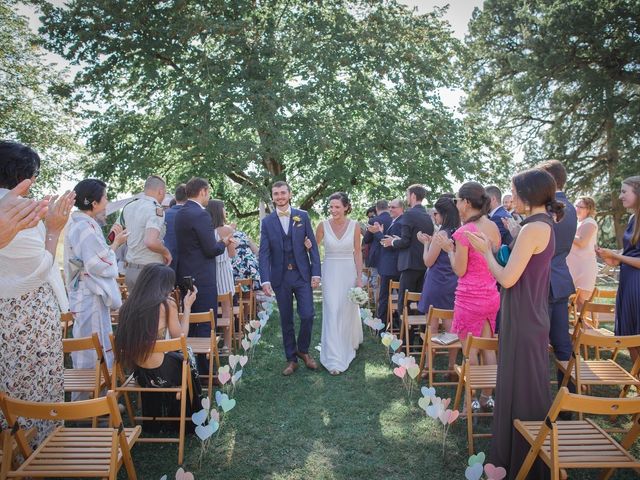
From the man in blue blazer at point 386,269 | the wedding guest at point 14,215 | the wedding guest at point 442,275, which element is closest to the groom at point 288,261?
the wedding guest at point 442,275

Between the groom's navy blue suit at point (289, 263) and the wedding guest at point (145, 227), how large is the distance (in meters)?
1.19

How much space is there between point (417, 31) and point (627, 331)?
13.0 metres

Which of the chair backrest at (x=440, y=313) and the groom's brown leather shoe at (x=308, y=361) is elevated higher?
the chair backrest at (x=440, y=313)

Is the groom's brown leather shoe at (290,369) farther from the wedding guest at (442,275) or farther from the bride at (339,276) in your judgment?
the wedding guest at (442,275)

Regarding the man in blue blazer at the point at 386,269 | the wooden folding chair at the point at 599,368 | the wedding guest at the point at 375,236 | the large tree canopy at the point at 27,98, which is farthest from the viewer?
the large tree canopy at the point at 27,98

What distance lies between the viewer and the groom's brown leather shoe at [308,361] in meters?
6.43

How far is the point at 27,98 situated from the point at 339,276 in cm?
1757

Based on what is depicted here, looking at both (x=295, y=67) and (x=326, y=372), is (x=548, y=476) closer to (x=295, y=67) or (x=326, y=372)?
(x=326, y=372)

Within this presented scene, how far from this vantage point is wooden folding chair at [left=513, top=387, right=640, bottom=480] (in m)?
2.69

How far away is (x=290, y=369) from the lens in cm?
626

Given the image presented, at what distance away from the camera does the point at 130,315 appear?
409 cm

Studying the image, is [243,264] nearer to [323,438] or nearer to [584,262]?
[323,438]

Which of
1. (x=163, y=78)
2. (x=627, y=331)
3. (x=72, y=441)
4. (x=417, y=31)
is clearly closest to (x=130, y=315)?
(x=72, y=441)

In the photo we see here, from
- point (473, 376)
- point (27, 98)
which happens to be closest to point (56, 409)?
point (473, 376)
